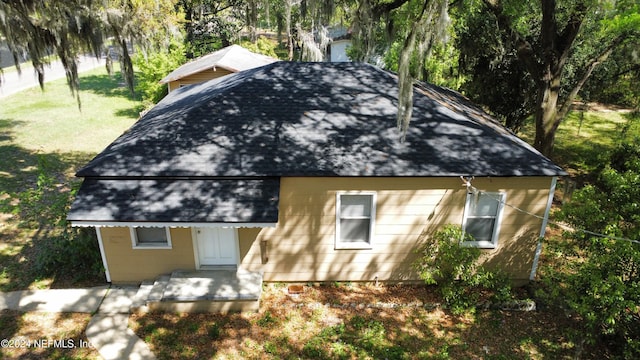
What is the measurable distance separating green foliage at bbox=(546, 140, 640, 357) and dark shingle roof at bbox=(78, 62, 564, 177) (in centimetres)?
150

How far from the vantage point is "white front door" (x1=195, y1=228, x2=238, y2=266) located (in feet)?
30.0

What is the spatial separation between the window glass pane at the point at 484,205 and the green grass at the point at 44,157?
9.34m

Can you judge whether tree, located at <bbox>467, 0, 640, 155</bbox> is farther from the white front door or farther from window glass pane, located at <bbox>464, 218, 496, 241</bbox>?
the white front door

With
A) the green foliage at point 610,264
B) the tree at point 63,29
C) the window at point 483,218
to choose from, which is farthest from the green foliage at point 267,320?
the tree at point 63,29

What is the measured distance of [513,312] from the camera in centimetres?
888

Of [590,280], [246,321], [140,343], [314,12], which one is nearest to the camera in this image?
[590,280]

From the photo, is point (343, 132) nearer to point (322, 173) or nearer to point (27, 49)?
point (322, 173)

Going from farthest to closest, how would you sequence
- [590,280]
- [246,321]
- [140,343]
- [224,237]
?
[224,237] < [246,321] < [140,343] < [590,280]

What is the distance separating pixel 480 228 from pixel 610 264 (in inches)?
118

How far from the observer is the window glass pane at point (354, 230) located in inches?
360

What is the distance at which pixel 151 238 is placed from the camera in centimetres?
915

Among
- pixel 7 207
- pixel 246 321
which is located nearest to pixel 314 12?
pixel 246 321

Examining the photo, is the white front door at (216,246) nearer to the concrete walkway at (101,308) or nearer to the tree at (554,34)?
the concrete walkway at (101,308)

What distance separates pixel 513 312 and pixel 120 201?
9.07 m
